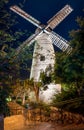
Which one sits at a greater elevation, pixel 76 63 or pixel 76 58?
pixel 76 58

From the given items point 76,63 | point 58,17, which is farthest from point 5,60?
point 58,17

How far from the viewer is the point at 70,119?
586 inches

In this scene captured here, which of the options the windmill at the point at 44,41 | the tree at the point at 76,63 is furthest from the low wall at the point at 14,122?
the windmill at the point at 44,41

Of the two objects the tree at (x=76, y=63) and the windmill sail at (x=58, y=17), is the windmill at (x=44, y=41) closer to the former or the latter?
the windmill sail at (x=58, y=17)

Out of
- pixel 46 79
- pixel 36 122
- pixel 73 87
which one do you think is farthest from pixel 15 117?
pixel 46 79

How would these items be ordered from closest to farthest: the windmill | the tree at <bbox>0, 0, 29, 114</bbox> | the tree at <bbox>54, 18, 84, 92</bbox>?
1. the tree at <bbox>0, 0, 29, 114</bbox>
2. the tree at <bbox>54, 18, 84, 92</bbox>
3. the windmill

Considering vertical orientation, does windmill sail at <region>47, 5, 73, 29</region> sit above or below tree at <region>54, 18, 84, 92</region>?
above

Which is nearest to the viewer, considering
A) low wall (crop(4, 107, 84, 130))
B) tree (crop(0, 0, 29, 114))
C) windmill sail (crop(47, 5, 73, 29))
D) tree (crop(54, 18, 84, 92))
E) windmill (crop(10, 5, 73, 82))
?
tree (crop(0, 0, 29, 114))

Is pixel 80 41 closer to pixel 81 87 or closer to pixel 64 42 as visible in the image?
pixel 81 87

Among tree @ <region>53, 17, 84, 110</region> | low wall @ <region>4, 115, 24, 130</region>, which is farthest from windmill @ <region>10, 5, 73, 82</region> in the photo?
low wall @ <region>4, 115, 24, 130</region>

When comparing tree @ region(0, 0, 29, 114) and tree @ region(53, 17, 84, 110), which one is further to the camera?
tree @ region(53, 17, 84, 110)

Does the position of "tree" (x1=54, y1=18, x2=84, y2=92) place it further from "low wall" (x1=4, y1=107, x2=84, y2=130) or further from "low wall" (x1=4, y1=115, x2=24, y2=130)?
"low wall" (x1=4, y1=115, x2=24, y2=130)

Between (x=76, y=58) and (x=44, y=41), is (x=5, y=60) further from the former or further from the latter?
(x=44, y=41)

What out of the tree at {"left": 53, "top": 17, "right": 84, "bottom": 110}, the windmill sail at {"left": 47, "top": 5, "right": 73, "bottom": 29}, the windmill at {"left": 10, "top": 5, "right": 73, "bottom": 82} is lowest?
the tree at {"left": 53, "top": 17, "right": 84, "bottom": 110}
